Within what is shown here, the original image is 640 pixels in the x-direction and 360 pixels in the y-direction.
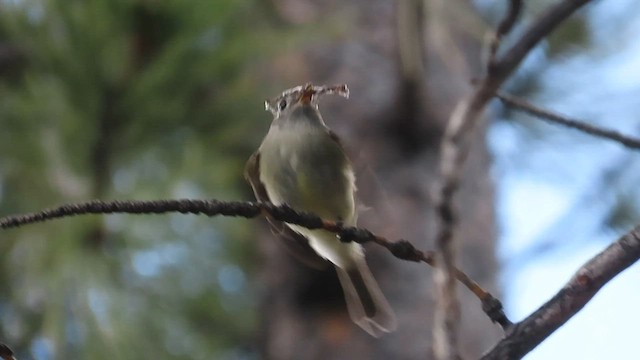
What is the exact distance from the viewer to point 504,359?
39 centimetres

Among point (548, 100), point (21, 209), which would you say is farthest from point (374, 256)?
point (548, 100)

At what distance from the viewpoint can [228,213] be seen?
1.42 feet

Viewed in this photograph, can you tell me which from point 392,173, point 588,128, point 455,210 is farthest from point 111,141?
point 455,210

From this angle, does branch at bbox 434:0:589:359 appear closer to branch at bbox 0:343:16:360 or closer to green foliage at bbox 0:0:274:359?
branch at bbox 0:343:16:360

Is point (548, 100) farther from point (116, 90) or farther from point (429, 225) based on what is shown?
point (116, 90)

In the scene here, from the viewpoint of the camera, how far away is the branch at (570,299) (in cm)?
40

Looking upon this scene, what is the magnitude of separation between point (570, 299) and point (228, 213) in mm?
146

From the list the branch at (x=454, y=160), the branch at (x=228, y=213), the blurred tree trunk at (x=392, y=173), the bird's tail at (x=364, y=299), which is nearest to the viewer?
the branch at (x=454, y=160)

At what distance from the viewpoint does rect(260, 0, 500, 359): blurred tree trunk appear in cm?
108

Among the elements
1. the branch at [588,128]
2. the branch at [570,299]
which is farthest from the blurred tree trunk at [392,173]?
the branch at [570,299]

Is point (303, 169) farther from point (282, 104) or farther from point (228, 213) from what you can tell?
point (228, 213)

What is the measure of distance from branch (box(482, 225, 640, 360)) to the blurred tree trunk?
557 mm

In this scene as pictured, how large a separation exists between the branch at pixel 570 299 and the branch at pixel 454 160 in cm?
3

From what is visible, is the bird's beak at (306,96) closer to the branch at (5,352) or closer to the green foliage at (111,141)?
the green foliage at (111,141)
